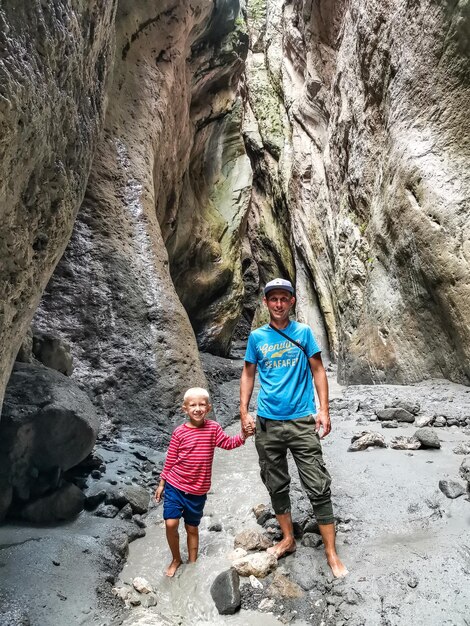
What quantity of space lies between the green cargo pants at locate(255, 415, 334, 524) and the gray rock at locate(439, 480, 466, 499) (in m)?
0.83

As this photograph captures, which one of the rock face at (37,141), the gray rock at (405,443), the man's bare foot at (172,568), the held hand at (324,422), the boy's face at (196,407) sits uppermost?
the rock face at (37,141)

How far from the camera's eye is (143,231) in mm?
7152

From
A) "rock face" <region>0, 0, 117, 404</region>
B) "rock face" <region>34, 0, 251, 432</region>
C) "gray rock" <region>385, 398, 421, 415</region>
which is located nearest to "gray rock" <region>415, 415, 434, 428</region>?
"gray rock" <region>385, 398, 421, 415</region>

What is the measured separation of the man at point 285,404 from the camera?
9.30 feet

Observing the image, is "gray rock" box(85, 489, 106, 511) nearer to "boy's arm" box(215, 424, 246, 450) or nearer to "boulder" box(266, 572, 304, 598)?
"boy's arm" box(215, 424, 246, 450)

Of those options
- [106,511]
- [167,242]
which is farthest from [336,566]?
[167,242]

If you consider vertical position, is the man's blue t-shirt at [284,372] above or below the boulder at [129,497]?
above

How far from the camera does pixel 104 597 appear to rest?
2.63 meters

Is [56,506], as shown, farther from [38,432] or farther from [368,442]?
[368,442]

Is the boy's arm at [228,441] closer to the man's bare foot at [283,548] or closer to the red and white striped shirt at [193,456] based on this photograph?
the red and white striped shirt at [193,456]

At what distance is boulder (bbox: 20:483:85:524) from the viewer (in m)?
3.24

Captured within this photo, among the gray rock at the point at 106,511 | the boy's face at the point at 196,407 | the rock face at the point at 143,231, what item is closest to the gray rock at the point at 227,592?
the boy's face at the point at 196,407

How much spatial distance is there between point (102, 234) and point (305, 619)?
5656mm

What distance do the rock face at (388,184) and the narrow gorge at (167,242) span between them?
0.04 meters
